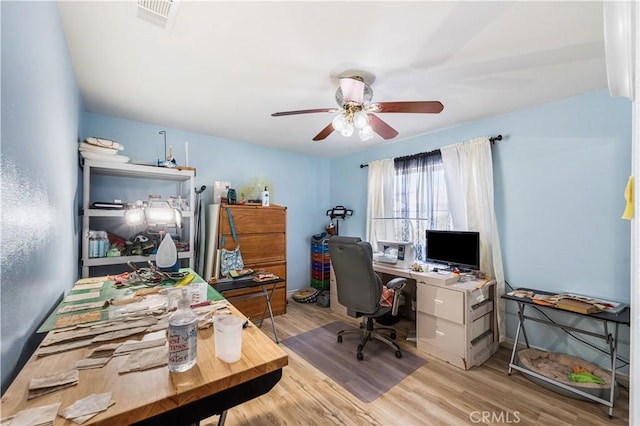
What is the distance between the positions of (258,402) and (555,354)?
2.50 m

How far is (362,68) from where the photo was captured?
185cm

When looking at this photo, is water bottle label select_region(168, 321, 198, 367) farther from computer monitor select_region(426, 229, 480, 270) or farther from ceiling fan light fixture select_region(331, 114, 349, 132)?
computer monitor select_region(426, 229, 480, 270)

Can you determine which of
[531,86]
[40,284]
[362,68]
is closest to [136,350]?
[40,284]

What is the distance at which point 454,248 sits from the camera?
282cm

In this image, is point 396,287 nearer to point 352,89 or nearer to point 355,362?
point 355,362

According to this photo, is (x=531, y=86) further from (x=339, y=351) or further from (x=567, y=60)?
(x=339, y=351)

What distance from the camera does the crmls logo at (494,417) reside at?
1.72 m

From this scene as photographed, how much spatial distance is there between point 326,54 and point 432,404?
2465 millimetres

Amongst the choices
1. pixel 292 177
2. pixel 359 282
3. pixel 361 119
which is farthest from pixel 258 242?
pixel 361 119

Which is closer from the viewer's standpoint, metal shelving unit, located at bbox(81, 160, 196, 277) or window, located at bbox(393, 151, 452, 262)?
metal shelving unit, located at bbox(81, 160, 196, 277)

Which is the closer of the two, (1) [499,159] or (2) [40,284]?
(2) [40,284]

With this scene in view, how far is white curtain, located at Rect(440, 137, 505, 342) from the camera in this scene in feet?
8.73

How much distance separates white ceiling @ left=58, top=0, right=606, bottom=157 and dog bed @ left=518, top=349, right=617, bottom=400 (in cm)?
221

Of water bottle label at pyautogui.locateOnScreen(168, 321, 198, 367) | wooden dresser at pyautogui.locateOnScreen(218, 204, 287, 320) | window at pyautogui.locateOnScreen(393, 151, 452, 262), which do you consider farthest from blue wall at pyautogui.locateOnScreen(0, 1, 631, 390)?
wooden dresser at pyautogui.locateOnScreen(218, 204, 287, 320)
